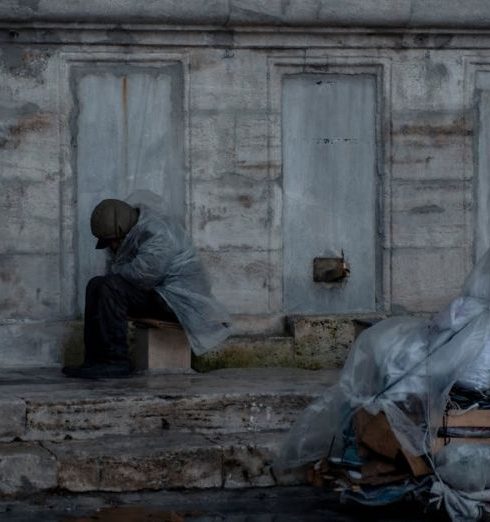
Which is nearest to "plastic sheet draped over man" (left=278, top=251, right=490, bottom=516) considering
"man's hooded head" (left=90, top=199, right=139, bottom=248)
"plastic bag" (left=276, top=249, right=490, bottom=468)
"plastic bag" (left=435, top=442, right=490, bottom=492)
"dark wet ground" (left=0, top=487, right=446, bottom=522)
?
"plastic bag" (left=276, top=249, right=490, bottom=468)

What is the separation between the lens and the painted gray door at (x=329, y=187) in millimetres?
11898

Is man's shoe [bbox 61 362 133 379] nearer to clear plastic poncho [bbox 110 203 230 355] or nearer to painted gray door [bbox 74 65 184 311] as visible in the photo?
clear plastic poncho [bbox 110 203 230 355]

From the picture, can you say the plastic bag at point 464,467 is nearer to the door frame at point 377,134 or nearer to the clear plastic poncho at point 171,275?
the clear plastic poncho at point 171,275

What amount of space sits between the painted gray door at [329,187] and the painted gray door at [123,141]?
844mm

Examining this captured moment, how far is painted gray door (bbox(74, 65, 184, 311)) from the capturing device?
11586mm

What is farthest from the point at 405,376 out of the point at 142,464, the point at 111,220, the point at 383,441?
the point at 111,220

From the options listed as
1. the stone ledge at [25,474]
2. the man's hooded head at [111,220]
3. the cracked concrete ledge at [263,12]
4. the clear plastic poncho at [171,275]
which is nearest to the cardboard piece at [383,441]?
the stone ledge at [25,474]

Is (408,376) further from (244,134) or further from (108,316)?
(244,134)

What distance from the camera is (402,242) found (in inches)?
472

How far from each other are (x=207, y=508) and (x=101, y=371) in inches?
82.7

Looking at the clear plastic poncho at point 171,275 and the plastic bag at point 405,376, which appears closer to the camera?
the plastic bag at point 405,376

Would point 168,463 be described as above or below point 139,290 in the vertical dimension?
below

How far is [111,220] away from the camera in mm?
10875

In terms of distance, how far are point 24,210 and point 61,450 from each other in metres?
2.75
